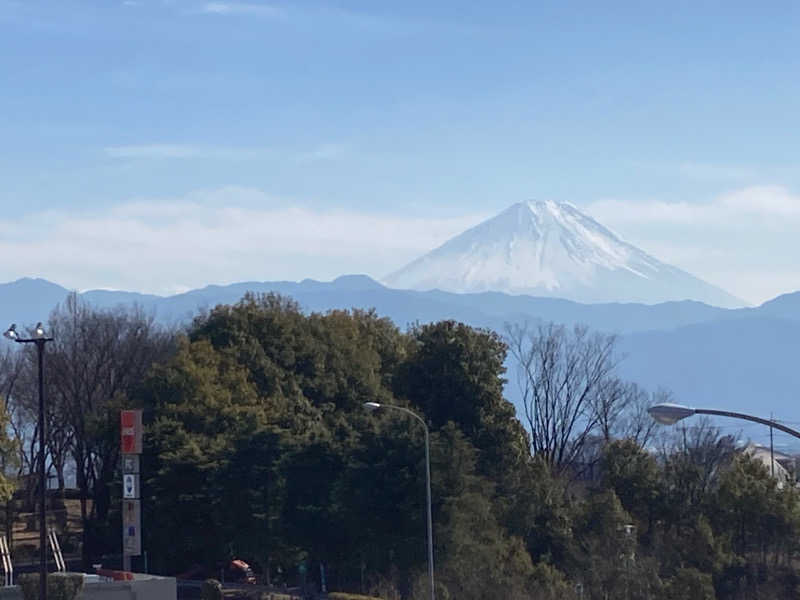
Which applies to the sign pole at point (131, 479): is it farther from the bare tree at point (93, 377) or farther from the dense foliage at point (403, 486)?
the bare tree at point (93, 377)

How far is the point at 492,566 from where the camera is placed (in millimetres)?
42125

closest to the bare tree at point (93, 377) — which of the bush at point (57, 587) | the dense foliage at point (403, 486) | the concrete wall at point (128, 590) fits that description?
the dense foliage at point (403, 486)

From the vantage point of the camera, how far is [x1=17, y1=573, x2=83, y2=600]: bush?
115 feet

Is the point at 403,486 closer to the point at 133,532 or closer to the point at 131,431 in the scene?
the point at 133,532

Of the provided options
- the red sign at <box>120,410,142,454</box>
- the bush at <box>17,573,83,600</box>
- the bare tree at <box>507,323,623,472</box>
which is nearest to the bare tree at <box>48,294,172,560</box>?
the red sign at <box>120,410,142,454</box>

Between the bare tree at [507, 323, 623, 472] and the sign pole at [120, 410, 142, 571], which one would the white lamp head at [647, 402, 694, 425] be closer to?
the sign pole at [120, 410, 142, 571]

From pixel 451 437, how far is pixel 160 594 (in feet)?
41.3

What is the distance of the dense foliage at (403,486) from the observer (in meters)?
43.2

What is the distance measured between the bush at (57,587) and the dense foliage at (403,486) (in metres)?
12.1

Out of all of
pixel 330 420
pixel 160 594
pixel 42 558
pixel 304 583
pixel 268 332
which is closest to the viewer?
pixel 42 558

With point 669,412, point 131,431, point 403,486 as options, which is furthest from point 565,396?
point 669,412

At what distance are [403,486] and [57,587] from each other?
14.1 meters

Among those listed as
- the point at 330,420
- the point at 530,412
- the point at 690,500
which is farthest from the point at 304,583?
the point at 530,412

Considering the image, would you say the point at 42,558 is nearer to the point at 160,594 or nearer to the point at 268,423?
the point at 160,594
